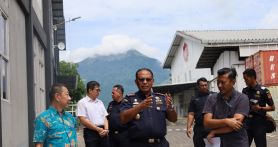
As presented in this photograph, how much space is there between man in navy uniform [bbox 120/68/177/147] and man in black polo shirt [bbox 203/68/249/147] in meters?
0.59

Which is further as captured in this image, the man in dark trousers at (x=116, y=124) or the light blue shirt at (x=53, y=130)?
the man in dark trousers at (x=116, y=124)

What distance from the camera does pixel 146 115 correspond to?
5902 mm

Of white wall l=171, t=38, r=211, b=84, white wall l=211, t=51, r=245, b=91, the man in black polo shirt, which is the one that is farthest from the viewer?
white wall l=171, t=38, r=211, b=84

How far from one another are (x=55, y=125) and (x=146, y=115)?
3.44 ft

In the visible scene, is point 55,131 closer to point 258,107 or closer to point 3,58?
point 3,58

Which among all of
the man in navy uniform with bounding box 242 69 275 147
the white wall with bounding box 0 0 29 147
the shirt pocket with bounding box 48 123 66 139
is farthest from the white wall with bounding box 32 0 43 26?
the shirt pocket with bounding box 48 123 66 139

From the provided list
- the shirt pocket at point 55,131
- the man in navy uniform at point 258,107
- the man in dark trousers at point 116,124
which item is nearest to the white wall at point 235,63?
the man in dark trousers at point 116,124

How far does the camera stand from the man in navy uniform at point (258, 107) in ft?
27.8

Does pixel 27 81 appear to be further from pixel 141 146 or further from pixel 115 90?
pixel 141 146

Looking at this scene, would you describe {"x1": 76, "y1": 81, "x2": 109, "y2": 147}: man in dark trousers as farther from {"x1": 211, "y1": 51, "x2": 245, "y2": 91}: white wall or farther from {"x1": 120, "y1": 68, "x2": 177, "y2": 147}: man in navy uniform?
{"x1": 211, "y1": 51, "x2": 245, "y2": 91}: white wall

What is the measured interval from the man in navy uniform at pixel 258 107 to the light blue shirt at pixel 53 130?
10.7ft

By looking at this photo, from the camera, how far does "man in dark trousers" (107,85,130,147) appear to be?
32.6 ft

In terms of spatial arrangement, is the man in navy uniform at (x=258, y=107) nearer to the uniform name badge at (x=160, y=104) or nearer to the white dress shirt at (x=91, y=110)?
the white dress shirt at (x=91, y=110)

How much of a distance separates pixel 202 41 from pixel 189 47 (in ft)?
36.9
